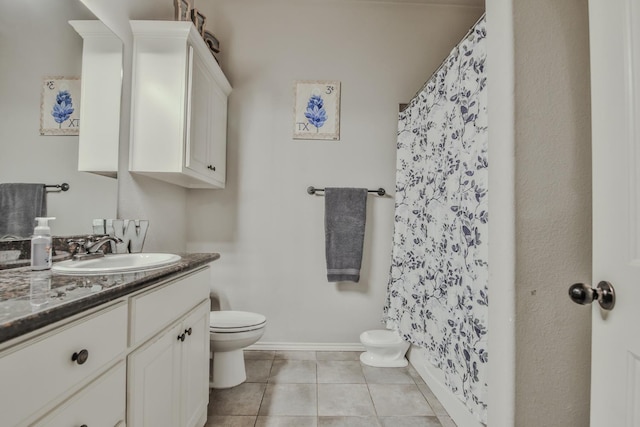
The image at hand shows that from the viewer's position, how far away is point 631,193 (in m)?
0.62

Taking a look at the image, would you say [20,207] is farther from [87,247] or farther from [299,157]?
[299,157]

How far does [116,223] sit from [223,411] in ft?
3.72

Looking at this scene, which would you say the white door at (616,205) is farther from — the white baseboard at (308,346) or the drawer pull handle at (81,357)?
the white baseboard at (308,346)

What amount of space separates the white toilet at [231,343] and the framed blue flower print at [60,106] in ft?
3.92

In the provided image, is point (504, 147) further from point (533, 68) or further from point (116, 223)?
point (116, 223)

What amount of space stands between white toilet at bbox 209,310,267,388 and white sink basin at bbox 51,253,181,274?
0.59 m

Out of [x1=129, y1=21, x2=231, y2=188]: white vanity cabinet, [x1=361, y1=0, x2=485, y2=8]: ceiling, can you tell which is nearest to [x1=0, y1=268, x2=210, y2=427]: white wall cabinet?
[x1=129, y1=21, x2=231, y2=188]: white vanity cabinet

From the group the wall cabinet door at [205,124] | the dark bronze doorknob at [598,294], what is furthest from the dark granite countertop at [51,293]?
the dark bronze doorknob at [598,294]

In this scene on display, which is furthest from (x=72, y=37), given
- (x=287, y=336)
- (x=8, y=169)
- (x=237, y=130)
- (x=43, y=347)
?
(x=287, y=336)

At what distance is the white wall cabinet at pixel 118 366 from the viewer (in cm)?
51

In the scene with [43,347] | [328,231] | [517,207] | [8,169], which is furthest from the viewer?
[328,231]

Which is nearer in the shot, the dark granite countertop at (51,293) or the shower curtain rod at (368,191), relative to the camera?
the dark granite countertop at (51,293)

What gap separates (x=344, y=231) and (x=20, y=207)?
174 cm

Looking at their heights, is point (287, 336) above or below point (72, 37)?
below
